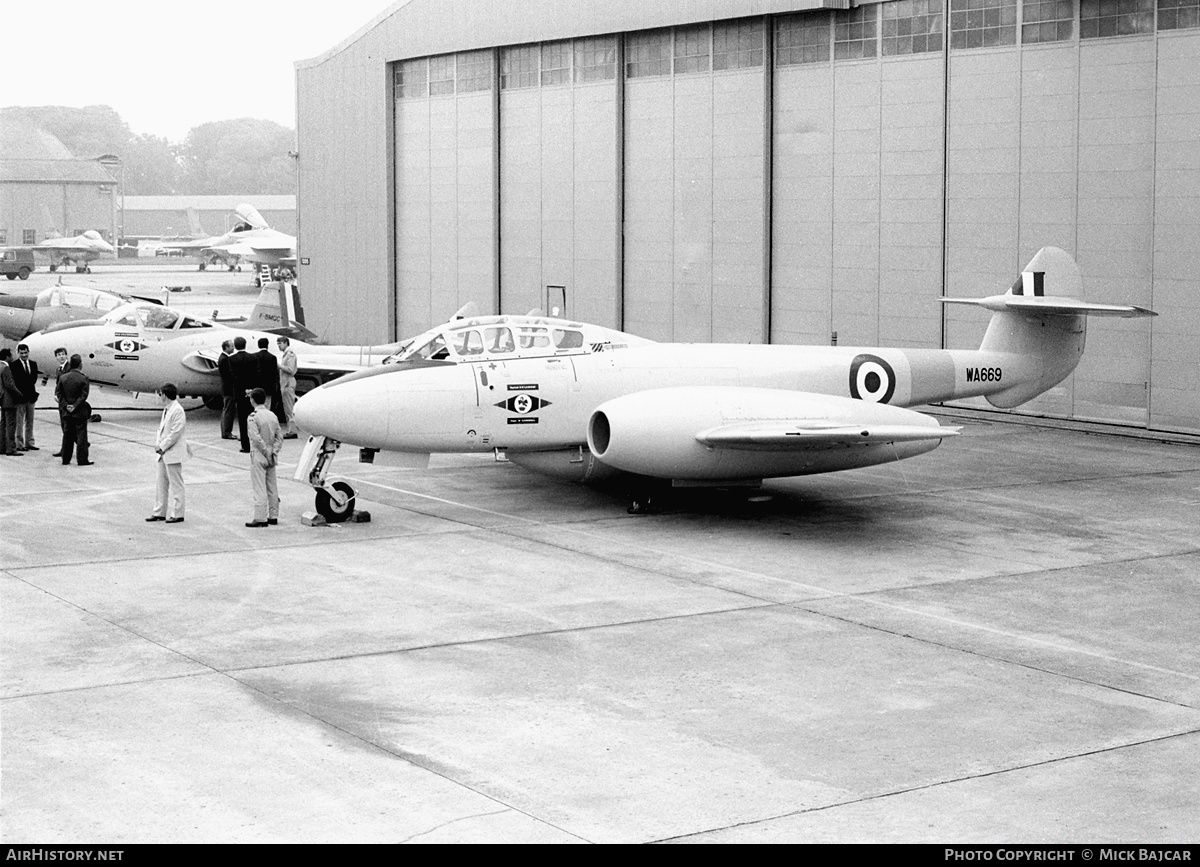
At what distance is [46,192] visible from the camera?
405 ft

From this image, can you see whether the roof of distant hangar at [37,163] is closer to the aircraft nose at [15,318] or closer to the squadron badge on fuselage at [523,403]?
the aircraft nose at [15,318]

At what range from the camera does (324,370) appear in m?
23.8

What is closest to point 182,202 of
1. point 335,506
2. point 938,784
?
point 335,506

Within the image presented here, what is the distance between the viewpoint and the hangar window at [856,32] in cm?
2617

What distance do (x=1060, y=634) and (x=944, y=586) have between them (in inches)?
68.2

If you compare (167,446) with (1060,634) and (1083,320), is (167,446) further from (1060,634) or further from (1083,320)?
(1083,320)

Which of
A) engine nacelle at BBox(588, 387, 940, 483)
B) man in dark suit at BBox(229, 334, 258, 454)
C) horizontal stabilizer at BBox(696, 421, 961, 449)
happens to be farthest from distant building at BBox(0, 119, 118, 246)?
horizontal stabilizer at BBox(696, 421, 961, 449)

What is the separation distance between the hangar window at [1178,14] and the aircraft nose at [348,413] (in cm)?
1331

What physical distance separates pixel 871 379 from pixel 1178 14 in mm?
8313

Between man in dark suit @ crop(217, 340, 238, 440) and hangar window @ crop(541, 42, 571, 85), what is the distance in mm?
12069

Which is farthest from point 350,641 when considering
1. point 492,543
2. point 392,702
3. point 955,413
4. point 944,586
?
point 955,413

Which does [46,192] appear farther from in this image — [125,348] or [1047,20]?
[1047,20]

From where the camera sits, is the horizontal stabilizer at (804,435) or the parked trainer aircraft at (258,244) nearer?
the horizontal stabilizer at (804,435)

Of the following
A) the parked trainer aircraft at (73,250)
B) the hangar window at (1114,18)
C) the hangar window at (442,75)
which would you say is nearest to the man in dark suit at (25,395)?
the hangar window at (1114,18)
